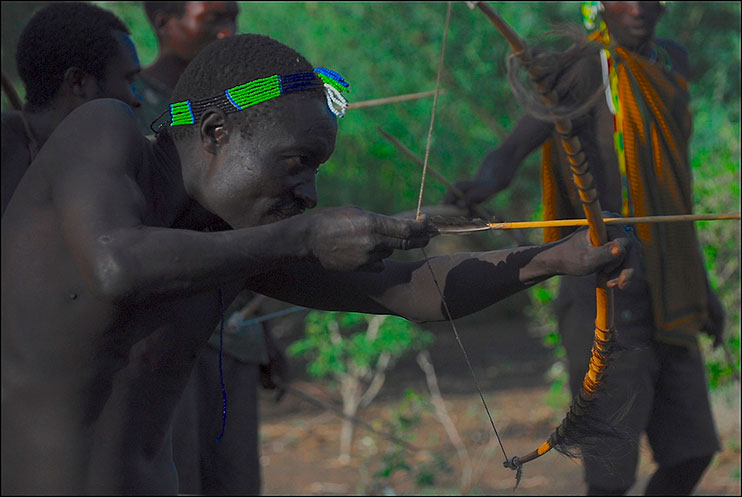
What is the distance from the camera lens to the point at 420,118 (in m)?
7.85

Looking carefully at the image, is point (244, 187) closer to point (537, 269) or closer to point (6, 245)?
point (6, 245)

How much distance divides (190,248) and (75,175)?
0.27 metres

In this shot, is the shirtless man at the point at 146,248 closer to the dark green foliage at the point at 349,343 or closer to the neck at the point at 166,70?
the neck at the point at 166,70

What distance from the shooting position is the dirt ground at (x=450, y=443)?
5.96 m

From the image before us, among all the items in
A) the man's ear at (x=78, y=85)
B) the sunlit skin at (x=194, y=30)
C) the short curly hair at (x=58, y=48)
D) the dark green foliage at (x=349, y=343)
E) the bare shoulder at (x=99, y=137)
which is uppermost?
the sunlit skin at (x=194, y=30)

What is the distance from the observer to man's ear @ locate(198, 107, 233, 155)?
223cm

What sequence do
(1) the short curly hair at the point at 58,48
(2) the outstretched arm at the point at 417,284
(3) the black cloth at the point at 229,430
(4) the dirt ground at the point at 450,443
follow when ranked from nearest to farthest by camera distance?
(2) the outstretched arm at the point at 417,284, (1) the short curly hair at the point at 58,48, (3) the black cloth at the point at 229,430, (4) the dirt ground at the point at 450,443

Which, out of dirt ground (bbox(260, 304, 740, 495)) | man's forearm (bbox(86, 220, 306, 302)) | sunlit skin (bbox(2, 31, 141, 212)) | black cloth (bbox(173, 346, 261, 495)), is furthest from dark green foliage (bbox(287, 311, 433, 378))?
man's forearm (bbox(86, 220, 306, 302))

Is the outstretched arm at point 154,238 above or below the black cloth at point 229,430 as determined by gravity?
above

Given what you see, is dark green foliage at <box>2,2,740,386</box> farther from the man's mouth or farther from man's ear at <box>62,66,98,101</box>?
the man's mouth

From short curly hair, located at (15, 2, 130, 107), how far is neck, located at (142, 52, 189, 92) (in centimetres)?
90

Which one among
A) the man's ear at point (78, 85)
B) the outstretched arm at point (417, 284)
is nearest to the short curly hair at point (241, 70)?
the outstretched arm at point (417, 284)

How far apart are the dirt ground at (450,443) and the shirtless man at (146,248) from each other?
3399mm

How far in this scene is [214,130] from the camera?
2252 millimetres
